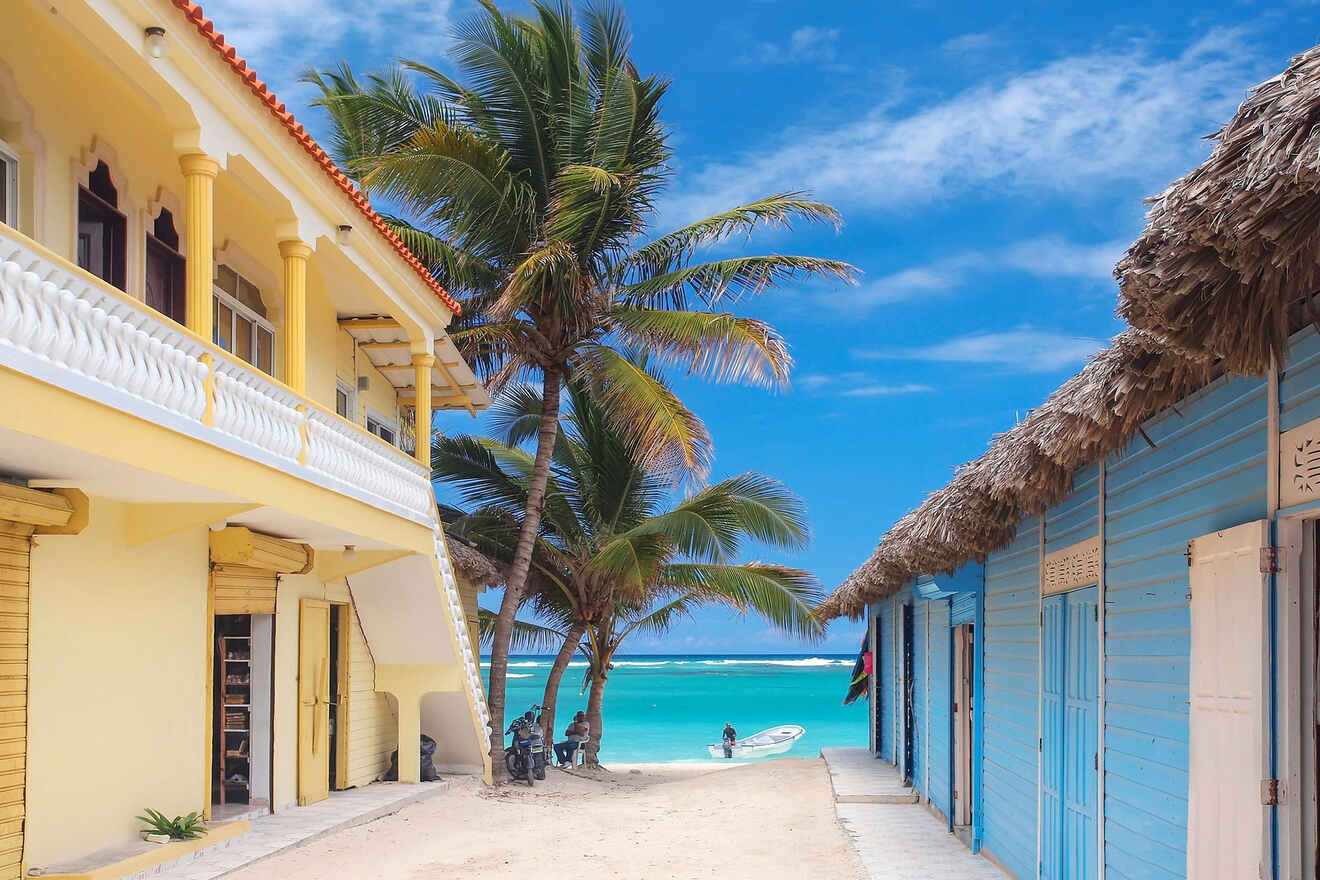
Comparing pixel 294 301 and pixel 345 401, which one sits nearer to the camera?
pixel 294 301

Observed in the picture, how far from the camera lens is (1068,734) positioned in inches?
288

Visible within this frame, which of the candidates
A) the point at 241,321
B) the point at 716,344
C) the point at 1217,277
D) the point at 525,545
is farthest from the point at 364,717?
the point at 1217,277

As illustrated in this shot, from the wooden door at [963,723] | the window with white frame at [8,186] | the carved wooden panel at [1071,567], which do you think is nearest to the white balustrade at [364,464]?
the window with white frame at [8,186]

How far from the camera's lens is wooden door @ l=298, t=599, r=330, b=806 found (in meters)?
13.1

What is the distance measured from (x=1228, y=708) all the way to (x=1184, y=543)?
1.02 meters

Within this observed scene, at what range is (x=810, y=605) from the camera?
760 inches

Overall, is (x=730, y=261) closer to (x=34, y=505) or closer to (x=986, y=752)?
(x=986, y=752)

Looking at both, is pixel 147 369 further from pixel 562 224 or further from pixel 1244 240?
pixel 562 224

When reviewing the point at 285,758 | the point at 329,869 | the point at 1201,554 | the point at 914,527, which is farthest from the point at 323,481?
the point at 1201,554

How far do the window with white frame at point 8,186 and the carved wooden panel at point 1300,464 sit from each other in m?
7.77

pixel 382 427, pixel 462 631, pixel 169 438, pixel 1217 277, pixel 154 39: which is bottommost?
pixel 462 631

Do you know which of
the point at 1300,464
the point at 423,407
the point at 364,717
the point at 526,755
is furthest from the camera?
the point at 526,755

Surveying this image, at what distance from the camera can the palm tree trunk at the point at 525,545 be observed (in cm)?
1744

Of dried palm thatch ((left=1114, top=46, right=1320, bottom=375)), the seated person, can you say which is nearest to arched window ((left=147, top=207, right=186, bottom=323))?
dried palm thatch ((left=1114, top=46, right=1320, bottom=375))
